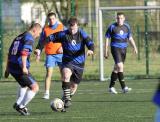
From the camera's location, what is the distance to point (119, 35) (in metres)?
15.4

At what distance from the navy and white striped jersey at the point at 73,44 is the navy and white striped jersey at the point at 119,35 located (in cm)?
364

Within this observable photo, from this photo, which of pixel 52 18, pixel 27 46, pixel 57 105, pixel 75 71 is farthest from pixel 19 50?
pixel 52 18

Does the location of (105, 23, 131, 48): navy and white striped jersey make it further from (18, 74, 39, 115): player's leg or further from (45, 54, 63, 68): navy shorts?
(18, 74, 39, 115): player's leg

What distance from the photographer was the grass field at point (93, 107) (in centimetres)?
1033

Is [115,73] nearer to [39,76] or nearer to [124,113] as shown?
[124,113]

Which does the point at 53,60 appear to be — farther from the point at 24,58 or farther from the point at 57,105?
the point at 24,58

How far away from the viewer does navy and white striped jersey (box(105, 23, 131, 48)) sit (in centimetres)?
1538

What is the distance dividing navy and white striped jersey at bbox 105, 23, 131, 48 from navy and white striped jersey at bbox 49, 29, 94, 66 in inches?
143

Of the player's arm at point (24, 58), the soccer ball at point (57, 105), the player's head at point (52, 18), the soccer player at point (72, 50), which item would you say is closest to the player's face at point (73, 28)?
the soccer player at point (72, 50)

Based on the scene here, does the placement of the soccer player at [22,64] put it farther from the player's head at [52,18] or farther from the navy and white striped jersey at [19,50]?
the player's head at [52,18]

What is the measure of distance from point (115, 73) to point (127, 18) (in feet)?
24.9

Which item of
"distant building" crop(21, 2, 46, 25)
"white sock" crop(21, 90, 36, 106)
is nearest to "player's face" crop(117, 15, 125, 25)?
"white sock" crop(21, 90, 36, 106)

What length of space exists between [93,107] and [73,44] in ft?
4.00

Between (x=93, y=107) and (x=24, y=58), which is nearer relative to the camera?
(x=24, y=58)
